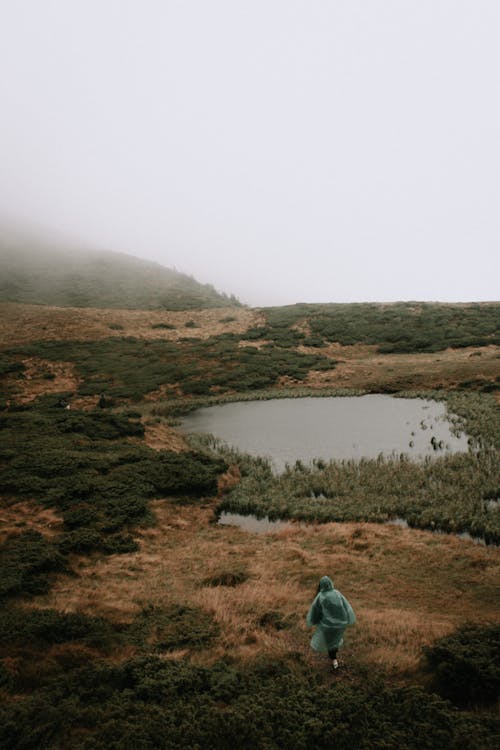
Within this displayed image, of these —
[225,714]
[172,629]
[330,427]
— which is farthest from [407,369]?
[225,714]

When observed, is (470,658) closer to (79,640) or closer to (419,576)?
(419,576)

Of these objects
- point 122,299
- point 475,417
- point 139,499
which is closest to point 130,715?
point 139,499

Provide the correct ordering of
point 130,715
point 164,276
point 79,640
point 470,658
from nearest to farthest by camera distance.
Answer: point 130,715 < point 470,658 < point 79,640 < point 164,276

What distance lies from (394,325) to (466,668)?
49.6m

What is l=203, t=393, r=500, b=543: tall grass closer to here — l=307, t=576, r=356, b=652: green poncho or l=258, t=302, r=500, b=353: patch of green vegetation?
l=307, t=576, r=356, b=652: green poncho

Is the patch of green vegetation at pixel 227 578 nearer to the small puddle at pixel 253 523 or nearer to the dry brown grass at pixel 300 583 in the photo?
the dry brown grass at pixel 300 583

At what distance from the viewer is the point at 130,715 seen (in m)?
6.46

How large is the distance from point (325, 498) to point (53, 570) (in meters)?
9.17

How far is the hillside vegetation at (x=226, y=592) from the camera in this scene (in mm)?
6324

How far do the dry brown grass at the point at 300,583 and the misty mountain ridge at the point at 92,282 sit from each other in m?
59.7

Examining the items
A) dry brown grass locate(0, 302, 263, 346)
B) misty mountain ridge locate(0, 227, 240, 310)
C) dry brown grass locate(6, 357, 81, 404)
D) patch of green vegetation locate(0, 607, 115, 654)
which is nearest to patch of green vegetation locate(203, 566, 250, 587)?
patch of green vegetation locate(0, 607, 115, 654)

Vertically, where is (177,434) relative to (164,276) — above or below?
below

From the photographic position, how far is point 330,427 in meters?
24.9

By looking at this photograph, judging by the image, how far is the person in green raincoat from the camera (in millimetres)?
7539
